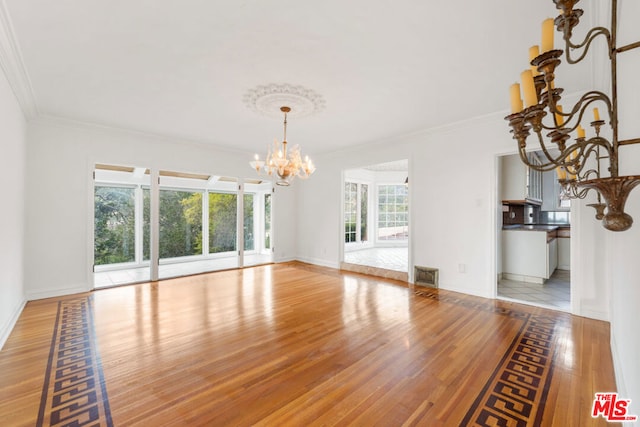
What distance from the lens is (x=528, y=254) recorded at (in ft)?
16.5

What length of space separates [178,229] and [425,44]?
5.91m

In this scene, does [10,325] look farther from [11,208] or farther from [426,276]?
[426,276]

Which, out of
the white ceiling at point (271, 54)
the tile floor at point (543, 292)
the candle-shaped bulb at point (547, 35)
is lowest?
the tile floor at point (543, 292)

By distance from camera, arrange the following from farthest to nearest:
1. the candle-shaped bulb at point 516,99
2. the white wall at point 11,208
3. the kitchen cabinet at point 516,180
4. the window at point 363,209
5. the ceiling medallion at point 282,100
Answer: the window at point 363,209
the kitchen cabinet at point 516,180
the ceiling medallion at point 282,100
the white wall at point 11,208
the candle-shaped bulb at point 516,99

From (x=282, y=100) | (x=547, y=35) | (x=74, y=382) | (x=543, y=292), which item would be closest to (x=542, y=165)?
(x=547, y=35)

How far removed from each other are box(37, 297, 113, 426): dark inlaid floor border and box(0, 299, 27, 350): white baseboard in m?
0.36

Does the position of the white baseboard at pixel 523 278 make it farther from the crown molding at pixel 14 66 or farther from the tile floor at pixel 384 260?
the crown molding at pixel 14 66

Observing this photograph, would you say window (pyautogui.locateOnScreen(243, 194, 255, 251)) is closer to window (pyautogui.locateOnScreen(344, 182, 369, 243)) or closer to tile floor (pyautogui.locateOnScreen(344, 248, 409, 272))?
tile floor (pyautogui.locateOnScreen(344, 248, 409, 272))

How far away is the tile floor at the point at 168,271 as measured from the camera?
17.3 feet

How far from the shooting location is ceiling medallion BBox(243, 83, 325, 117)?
3303 mm

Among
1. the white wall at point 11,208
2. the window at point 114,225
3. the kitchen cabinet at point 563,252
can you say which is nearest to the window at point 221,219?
the window at point 114,225

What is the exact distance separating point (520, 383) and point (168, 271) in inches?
244

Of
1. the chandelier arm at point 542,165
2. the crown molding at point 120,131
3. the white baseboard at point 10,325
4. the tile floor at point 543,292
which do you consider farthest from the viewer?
the crown molding at point 120,131

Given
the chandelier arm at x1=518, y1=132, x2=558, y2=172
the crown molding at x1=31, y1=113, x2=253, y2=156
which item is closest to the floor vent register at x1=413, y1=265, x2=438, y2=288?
the chandelier arm at x1=518, y1=132, x2=558, y2=172
